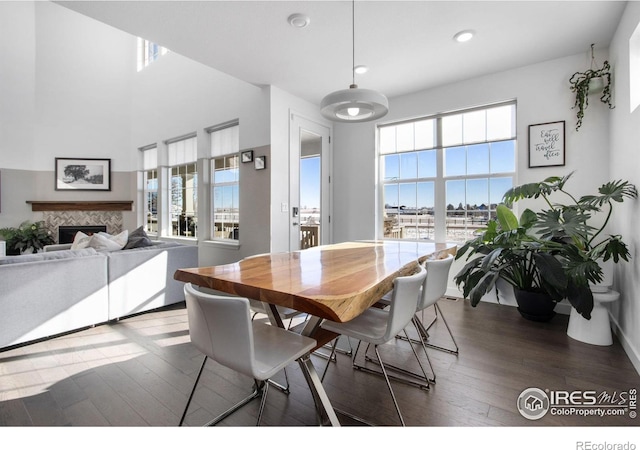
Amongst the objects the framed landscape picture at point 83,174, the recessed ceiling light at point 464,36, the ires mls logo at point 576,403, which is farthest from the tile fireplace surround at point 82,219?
the ires mls logo at point 576,403

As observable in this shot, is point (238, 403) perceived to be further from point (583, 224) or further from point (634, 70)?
point (634, 70)

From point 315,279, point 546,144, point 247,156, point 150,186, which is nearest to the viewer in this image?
point 315,279

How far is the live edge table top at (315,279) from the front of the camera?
122cm

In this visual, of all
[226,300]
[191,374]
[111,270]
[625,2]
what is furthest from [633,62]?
[111,270]

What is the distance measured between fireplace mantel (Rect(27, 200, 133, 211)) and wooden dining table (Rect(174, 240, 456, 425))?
20.1 feet

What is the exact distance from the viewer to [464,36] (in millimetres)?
2945

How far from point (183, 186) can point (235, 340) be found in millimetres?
5328

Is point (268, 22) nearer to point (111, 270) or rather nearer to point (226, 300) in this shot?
point (226, 300)

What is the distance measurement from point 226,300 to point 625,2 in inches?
148

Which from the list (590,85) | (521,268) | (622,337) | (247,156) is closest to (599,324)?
(622,337)

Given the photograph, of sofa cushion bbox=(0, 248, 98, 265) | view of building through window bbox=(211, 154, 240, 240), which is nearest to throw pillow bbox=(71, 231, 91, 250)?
sofa cushion bbox=(0, 248, 98, 265)

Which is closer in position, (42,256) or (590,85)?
(42,256)

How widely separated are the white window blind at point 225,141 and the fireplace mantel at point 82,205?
3.10 m

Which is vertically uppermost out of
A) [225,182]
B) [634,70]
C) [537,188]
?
[634,70]
